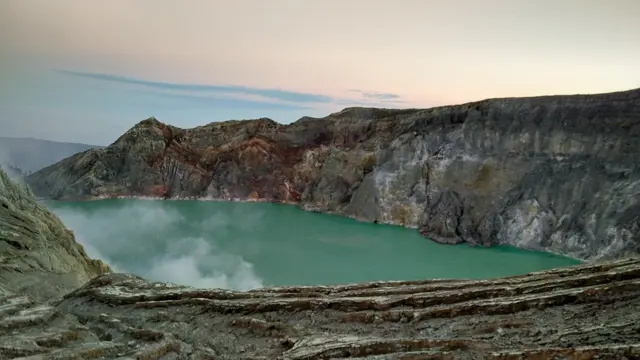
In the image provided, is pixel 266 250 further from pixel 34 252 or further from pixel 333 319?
pixel 333 319

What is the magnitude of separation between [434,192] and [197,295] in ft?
101

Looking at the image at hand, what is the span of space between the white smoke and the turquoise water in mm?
53

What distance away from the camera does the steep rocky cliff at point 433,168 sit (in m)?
31.0

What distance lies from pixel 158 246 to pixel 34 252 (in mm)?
18161

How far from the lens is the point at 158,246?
29.0m

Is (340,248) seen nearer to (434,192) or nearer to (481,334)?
(434,192)

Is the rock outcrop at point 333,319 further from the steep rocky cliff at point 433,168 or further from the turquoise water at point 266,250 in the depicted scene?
the steep rocky cliff at point 433,168

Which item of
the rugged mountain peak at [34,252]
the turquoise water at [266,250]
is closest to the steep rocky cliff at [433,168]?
the turquoise water at [266,250]

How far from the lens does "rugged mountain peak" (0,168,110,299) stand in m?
10.3

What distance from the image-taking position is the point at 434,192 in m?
38.4

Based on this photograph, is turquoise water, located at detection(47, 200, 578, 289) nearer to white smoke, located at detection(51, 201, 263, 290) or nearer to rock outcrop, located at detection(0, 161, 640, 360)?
white smoke, located at detection(51, 201, 263, 290)

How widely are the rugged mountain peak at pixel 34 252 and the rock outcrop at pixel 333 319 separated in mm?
58

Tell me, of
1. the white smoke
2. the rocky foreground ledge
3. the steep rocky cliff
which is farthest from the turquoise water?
the rocky foreground ledge

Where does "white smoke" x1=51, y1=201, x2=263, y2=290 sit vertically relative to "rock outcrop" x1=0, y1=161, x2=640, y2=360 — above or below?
below
